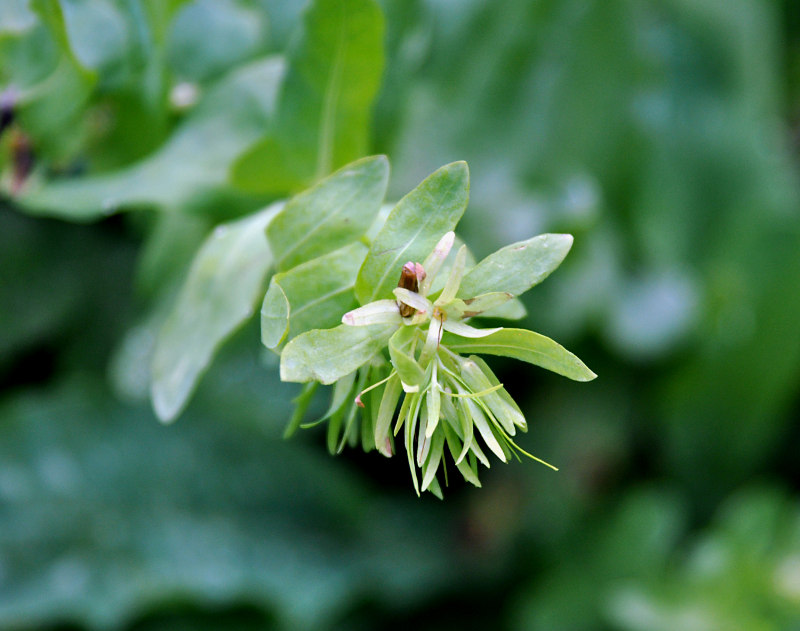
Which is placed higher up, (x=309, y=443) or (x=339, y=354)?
(x=339, y=354)

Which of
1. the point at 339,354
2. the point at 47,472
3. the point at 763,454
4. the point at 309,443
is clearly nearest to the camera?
the point at 339,354

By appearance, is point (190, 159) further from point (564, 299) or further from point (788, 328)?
point (788, 328)

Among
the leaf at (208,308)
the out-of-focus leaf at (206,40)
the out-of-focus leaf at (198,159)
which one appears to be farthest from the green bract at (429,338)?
the out-of-focus leaf at (206,40)

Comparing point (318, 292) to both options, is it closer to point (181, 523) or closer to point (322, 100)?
point (322, 100)

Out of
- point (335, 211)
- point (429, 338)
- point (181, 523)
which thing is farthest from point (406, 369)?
point (181, 523)

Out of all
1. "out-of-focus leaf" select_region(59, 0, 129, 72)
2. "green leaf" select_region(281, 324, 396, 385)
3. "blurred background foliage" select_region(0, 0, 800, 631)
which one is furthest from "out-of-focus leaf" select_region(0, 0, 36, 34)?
"green leaf" select_region(281, 324, 396, 385)

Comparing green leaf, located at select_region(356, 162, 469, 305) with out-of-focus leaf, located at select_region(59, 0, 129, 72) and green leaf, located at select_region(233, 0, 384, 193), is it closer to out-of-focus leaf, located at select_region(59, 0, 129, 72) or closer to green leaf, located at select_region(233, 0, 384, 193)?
green leaf, located at select_region(233, 0, 384, 193)

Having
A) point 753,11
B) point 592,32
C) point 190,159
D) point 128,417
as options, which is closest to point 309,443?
point 128,417
